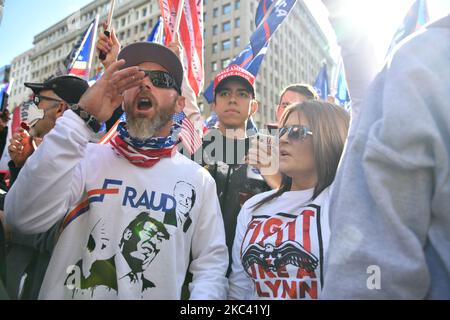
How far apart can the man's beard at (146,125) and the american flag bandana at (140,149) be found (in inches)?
1.8

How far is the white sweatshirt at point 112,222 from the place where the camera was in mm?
1561

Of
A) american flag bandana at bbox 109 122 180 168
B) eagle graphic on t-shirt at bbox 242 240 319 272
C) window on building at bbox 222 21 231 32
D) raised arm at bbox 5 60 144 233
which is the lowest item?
eagle graphic on t-shirt at bbox 242 240 319 272

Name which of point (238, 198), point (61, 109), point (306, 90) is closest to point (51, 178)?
point (238, 198)

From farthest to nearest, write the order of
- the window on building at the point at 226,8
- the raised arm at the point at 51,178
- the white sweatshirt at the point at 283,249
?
1. the window on building at the point at 226,8
2. the white sweatshirt at the point at 283,249
3. the raised arm at the point at 51,178

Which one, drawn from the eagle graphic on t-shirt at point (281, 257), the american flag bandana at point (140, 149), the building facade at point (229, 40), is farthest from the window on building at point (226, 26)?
the eagle graphic on t-shirt at point (281, 257)

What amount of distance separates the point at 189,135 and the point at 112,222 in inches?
74.0

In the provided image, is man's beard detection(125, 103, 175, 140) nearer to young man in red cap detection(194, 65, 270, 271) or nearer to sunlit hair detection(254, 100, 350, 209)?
young man in red cap detection(194, 65, 270, 271)

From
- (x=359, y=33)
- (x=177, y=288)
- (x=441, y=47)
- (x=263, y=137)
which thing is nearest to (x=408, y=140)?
(x=441, y=47)

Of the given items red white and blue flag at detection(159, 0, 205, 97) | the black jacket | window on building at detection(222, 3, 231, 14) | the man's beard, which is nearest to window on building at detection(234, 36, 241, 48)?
window on building at detection(222, 3, 231, 14)

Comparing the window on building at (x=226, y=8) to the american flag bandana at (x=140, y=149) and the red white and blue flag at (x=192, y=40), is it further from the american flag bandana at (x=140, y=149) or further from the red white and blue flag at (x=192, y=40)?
the american flag bandana at (x=140, y=149)

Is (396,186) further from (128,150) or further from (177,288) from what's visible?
(128,150)

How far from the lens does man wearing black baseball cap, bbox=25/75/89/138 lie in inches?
119

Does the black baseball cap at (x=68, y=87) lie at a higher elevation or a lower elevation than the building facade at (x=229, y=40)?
lower
